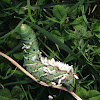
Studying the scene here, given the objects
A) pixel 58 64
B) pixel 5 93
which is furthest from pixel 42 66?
pixel 5 93

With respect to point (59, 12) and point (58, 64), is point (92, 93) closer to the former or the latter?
point (58, 64)

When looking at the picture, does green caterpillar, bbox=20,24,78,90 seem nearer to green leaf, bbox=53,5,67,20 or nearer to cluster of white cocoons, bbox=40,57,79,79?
cluster of white cocoons, bbox=40,57,79,79

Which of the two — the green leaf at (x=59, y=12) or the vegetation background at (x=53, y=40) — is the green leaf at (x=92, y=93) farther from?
the green leaf at (x=59, y=12)

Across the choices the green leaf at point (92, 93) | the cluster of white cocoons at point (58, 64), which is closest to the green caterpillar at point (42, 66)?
the cluster of white cocoons at point (58, 64)

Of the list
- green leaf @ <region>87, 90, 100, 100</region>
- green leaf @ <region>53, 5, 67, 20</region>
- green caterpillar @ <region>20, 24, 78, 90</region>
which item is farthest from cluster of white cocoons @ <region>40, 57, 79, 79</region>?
green leaf @ <region>53, 5, 67, 20</region>

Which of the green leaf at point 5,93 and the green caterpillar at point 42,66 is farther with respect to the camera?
the green leaf at point 5,93

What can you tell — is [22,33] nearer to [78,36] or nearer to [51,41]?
[51,41]
